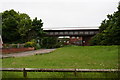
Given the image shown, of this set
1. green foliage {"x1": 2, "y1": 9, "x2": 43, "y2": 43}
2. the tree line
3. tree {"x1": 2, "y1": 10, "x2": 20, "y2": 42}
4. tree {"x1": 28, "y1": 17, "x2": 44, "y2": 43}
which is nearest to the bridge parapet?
the tree line

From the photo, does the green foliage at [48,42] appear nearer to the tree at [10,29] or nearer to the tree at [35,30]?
the tree at [35,30]

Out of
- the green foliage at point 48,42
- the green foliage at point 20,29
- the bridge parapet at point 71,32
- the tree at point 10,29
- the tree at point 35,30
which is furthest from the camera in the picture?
the bridge parapet at point 71,32

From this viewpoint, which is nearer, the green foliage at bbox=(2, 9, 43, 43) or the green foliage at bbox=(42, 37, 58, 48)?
the green foliage at bbox=(2, 9, 43, 43)

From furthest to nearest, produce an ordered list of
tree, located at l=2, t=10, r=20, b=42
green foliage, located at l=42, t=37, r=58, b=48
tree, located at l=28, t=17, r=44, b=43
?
green foliage, located at l=42, t=37, r=58, b=48 < tree, located at l=28, t=17, r=44, b=43 < tree, located at l=2, t=10, r=20, b=42

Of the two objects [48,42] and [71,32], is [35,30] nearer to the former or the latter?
[48,42]

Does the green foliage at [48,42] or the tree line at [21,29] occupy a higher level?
the tree line at [21,29]

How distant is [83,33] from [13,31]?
22036 millimetres

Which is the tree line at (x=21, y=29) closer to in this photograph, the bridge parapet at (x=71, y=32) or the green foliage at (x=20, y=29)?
the green foliage at (x=20, y=29)

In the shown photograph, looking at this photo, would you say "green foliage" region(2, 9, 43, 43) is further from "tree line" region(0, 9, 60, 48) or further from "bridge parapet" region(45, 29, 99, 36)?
"bridge parapet" region(45, 29, 99, 36)

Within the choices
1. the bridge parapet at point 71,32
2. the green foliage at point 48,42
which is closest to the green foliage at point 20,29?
the green foliage at point 48,42

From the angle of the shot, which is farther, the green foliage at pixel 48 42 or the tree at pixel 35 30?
the green foliage at pixel 48 42

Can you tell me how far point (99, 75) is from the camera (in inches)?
197

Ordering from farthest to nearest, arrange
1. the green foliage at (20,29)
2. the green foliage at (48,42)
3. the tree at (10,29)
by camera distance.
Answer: the green foliage at (48,42), the tree at (10,29), the green foliage at (20,29)

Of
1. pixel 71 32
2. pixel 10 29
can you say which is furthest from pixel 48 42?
pixel 10 29
